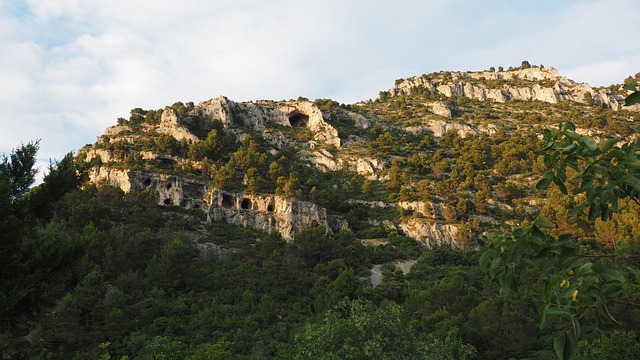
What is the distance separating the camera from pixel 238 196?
65250mm

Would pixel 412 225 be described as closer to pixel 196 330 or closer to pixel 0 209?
pixel 196 330

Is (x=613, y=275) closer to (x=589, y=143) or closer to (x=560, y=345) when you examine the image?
(x=560, y=345)

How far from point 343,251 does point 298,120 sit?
63.1 m

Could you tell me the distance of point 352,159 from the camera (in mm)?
86250

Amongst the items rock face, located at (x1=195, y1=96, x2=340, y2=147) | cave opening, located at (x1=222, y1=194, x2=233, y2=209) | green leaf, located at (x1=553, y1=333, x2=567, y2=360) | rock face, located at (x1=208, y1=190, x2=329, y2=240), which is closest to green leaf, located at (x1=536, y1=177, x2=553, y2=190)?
green leaf, located at (x1=553, y1=333, x2=567, y2=360)

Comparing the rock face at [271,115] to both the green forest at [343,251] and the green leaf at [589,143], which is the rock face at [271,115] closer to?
the green forest at [343,251]

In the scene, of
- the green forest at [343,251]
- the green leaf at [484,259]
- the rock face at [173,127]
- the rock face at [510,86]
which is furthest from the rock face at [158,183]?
the rock face at [510,86]

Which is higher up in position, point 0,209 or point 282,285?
point 0,209

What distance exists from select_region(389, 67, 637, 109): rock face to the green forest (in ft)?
35.7

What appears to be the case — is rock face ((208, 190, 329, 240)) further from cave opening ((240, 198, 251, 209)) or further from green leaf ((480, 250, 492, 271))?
green leaf ((480, 250, 492, 271))

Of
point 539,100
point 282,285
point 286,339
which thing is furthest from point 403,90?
point 286,339

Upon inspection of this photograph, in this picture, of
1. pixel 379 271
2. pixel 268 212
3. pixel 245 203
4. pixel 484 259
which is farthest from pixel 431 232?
pixel 484 259

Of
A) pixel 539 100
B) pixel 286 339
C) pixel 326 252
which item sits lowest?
pixel 286 339

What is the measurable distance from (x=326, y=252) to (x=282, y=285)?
35.2ft
